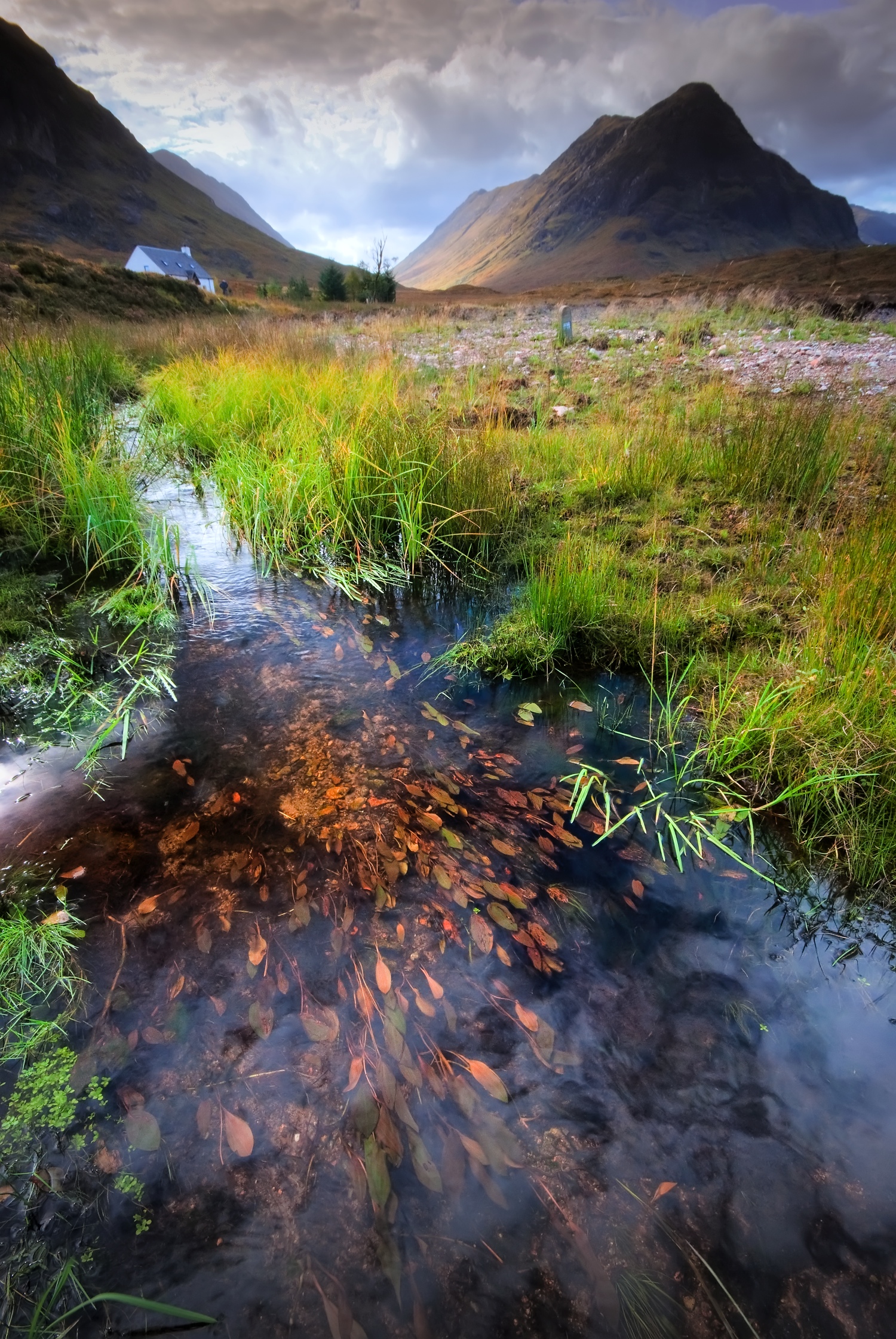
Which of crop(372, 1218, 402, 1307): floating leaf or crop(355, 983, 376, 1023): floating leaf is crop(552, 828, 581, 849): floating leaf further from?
crop(372, 1218, 402, 1307): floating leaf

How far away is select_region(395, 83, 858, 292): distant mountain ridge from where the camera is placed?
12219 cm

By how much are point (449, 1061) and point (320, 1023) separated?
0.39 m

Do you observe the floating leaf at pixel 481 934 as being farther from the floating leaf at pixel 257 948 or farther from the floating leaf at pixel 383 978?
the floating leaf at pixel 257 948

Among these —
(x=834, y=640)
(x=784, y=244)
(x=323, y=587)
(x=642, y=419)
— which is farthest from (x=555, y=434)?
(x=784, y=244)

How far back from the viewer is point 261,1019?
1.62m

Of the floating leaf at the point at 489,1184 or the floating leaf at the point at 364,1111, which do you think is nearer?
the floating leaf at the point at 489,1184

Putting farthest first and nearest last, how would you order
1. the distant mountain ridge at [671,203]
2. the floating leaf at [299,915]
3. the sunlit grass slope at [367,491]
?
the distant mountain ridge at [671,203]
the sunlit grass slope at [367,491]
the floating leaf at [299,915]

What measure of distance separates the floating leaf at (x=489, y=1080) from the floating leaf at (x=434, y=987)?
200 mm

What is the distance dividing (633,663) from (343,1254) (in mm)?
2758

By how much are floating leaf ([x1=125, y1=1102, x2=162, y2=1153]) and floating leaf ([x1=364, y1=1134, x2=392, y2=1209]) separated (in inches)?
20.5

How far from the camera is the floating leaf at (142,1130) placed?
136 cm

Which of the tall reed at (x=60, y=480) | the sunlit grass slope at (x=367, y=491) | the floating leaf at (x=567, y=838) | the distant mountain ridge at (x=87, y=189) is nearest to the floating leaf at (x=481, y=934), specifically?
the floating leaf at (x=567, y=838)

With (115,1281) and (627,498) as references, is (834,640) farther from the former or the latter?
(115,1281)

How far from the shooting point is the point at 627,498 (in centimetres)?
472
